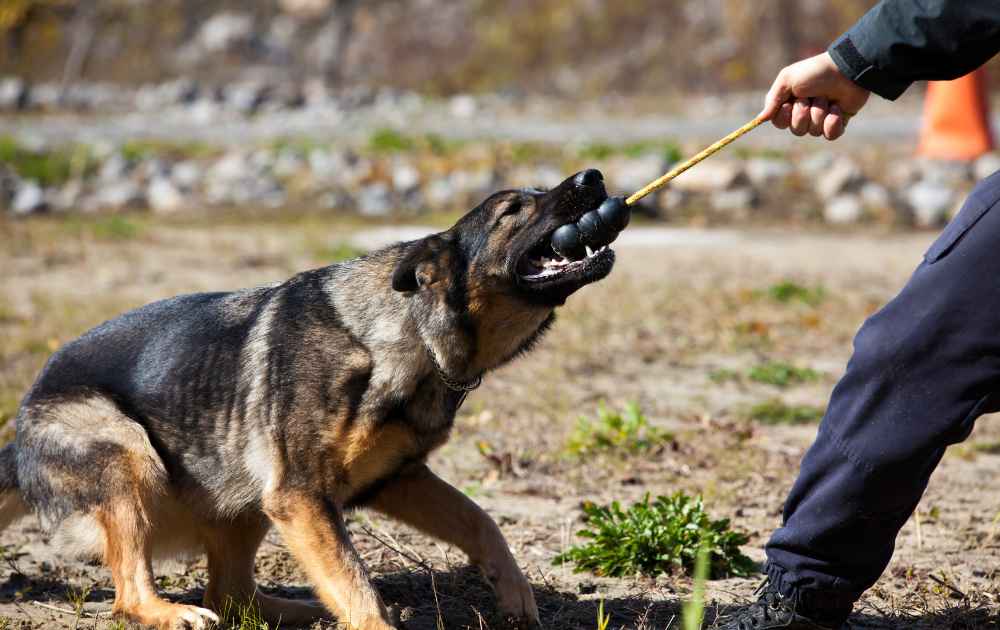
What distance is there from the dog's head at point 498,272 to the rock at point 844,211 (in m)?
8.48

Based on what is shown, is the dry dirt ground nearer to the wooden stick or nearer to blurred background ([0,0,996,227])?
blurred background ([0,0,996,227])

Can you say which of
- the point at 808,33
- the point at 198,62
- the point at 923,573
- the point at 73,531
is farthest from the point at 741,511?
the point at 198,62

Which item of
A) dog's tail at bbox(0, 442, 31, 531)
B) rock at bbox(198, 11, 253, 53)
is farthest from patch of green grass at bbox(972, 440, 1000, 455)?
rock at bbox(198, 11, 253, 53)

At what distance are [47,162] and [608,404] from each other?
9515mm

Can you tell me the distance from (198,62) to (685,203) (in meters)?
14.2

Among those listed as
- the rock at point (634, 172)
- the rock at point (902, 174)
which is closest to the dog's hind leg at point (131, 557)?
the rock at point (634, 172)

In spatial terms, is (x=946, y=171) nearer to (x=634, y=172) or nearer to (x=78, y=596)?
(x=634, y=172)

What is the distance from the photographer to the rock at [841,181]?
476 inches

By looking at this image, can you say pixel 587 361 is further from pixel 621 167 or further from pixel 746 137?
pixel 746 137

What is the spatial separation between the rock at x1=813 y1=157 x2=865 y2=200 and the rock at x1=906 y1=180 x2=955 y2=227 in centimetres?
55

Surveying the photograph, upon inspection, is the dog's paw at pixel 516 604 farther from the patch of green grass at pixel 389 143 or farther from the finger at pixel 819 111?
the patch of green grass at pixel 389 143

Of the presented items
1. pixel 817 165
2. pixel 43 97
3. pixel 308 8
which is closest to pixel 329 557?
pixel 817 165

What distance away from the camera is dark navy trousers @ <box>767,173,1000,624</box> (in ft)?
9.27

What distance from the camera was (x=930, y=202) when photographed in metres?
11.6
